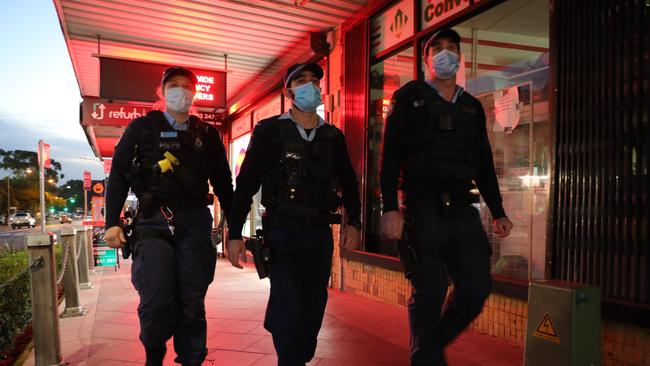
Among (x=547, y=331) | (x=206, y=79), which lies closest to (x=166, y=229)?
(x=547, y=331)

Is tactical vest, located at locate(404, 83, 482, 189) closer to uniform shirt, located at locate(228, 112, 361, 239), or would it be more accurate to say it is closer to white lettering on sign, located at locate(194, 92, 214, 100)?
uniform shirt, located at locate(228, 112, 361, 239)

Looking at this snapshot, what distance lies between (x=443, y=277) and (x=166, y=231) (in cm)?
159

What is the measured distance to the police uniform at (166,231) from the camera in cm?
280

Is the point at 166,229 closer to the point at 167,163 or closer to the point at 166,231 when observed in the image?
the point at 166,231

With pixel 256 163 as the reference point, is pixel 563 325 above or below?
below

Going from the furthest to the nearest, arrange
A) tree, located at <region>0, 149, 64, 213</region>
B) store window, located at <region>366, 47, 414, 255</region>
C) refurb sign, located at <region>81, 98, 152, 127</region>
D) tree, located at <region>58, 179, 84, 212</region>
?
tree, located at <region>58, 179, 84, 212</region>
tree, located at <region>0, 149, 64, 213</region>
refurb sign, located at <region>81, 98, 152, 127</region>
store window, located at <region>366, 47, 414, 255</region>

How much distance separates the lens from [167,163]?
286cm

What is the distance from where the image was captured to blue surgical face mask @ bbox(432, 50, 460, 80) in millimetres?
2639

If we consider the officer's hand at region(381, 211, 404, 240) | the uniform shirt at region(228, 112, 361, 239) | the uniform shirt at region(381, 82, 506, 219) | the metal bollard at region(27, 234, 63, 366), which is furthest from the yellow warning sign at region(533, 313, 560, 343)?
the metal bollard at region(27, 234, 63, 366)

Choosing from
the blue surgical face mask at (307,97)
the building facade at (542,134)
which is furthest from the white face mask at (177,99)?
the building facade at (542,134)

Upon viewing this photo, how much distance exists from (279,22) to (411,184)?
5.31 m

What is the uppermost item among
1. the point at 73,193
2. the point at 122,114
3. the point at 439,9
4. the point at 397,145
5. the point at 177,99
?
the point at 439,9

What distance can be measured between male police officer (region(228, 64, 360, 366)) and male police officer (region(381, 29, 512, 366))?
389 millimetres

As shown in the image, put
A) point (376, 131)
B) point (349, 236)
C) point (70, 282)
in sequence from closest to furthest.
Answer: point (349, 236)
point (70, 282)
point (376, 131)
